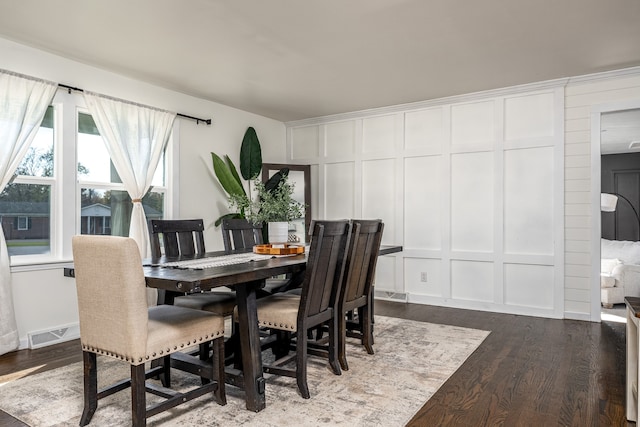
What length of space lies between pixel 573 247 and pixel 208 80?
4216 mm

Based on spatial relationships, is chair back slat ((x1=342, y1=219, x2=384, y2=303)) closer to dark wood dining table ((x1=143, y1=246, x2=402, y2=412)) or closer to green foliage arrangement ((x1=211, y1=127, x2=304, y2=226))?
dark wood dining table ((x1=143, y1=246, x2=402, y2=412))

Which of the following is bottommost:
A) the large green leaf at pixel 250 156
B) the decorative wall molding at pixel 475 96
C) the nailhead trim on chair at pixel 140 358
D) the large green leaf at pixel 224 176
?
the nailhead trim on chair at pixel 140 358

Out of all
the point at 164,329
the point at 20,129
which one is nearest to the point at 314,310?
the point at 164,329

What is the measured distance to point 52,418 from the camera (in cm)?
227

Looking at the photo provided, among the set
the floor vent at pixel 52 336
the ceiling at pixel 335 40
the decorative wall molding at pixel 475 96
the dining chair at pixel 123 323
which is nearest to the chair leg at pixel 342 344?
the dining chair at pixel 123 323

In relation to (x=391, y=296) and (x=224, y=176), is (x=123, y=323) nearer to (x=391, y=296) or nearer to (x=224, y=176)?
(x=224, y=176)

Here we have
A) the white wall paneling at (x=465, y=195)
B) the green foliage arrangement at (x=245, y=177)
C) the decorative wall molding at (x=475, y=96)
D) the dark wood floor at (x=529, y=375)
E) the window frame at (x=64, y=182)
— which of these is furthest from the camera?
the green foliage arrangement at (x=245, y=177)

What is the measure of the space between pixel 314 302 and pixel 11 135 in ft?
9.28

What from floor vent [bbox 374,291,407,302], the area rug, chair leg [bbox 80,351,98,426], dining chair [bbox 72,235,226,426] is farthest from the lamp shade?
chair leg [bbox 80,351,98,426]

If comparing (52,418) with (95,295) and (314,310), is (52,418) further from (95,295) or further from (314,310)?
(314,310)

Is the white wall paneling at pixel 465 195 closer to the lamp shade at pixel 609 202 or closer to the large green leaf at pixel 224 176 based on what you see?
the large green leaf at pixel 224 176

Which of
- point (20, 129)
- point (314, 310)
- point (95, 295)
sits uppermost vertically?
point (20, 129)

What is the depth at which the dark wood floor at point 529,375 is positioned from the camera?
2.31m

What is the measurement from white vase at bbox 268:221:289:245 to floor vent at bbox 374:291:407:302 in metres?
2.50
